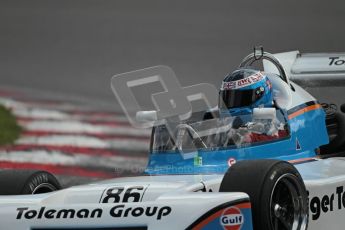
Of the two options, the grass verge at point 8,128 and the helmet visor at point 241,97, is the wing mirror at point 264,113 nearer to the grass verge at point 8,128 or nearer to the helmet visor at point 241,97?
the helmet visor at point 241,97

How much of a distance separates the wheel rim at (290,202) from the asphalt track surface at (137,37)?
433 centimetres

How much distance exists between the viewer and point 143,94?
9039 millimetres

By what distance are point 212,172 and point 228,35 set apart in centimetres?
396

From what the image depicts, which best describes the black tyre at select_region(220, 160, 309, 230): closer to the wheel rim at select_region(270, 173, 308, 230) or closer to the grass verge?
the wheel rim at select_region(270, 173, 308, 230)

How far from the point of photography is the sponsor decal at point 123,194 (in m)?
4.73

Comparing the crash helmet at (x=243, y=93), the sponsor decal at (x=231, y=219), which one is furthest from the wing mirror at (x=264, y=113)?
the sponsor decal at (x=231, y=219)

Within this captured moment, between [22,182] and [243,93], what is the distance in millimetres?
1798

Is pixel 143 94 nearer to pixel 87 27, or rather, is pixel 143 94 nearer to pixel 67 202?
pixel 87 27

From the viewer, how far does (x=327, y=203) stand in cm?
530

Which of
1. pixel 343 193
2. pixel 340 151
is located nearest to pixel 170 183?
pixel 343 193

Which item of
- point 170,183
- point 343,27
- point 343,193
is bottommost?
point 343,193

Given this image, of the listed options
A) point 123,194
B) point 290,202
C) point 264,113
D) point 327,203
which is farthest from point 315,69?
point 123,194

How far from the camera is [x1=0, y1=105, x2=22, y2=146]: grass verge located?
29.1 ft

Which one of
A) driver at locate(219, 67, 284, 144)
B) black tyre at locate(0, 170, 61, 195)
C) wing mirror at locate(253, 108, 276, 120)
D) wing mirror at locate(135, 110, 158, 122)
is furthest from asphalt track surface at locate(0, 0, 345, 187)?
black tyre at locate(0, 170, 61, 195)
